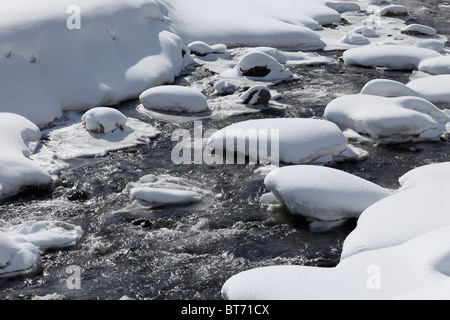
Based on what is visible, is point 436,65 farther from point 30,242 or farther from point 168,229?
point 30,242

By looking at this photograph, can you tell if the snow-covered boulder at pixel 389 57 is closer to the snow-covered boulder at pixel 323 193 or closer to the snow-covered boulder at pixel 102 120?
the snow-covered boulder at pixel 102 120

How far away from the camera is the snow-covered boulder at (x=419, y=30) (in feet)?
54.3

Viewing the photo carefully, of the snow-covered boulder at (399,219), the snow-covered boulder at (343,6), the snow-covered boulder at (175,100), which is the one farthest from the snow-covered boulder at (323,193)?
the snow-covered boulder at (343,6)

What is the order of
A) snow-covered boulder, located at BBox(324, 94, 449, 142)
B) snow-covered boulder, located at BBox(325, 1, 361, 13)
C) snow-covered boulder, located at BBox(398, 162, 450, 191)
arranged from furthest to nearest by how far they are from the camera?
snow-covered boulder, located at BBox(325, 1, 361, 13)
snow-covered boulder, located at BBox(324, 94, 449, 142)
snow-covered boulder, located at BBox(398, 162, 450, 191)

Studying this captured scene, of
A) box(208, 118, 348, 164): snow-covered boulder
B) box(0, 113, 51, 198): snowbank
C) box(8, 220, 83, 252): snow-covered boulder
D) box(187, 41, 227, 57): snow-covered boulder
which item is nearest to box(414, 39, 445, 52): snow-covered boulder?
box(187, 41, 227, 57): snow-covered boulder

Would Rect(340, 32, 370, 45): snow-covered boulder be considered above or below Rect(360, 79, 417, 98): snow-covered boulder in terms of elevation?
below

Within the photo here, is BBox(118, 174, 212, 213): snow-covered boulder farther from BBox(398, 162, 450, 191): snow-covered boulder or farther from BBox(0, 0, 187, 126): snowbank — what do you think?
BBox(0, 0, 187, 126): snowbank

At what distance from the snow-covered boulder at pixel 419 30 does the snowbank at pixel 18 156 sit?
10.9m

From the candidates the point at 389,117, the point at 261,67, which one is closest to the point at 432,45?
the point at 261,67

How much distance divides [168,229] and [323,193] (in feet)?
5.77

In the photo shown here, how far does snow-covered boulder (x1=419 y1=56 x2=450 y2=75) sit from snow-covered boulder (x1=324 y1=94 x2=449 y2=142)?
2.84m

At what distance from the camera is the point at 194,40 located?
48.4 ft

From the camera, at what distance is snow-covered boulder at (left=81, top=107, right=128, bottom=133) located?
31.8ft
